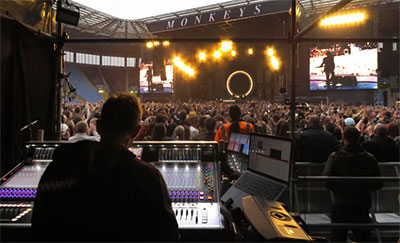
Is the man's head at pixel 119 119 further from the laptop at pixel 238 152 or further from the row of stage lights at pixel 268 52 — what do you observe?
the row of stage lights at pixel 268 52

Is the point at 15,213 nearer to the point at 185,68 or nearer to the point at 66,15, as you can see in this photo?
the point at 66,15

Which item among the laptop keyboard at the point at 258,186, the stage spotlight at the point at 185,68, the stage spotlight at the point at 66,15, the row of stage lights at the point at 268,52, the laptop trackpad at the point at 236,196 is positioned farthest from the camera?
the stage spotlight at the point at 185,68

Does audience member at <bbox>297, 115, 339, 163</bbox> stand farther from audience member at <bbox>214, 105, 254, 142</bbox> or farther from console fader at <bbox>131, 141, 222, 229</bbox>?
console fader at <bbox>131, 141, 222, 229</bbox>

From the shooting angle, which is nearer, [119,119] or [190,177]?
[119,119]

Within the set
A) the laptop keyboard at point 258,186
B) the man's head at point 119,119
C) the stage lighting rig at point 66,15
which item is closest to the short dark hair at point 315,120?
the laptop keyboard at point 258,186

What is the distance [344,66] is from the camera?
2009 cm

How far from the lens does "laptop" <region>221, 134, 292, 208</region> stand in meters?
1.81

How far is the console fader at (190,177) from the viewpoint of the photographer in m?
1.92

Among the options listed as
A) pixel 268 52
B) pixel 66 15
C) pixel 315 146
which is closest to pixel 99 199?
pixel 66 15

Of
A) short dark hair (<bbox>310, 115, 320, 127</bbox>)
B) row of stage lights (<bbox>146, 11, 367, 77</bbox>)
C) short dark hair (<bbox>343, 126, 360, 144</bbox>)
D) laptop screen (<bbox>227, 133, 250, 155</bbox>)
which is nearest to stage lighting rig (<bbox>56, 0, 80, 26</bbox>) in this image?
laptop screen (<bbox>227, 133, 250, 155</bbox>)

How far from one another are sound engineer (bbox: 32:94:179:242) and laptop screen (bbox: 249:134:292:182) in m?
0.85

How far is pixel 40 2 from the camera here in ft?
10.1

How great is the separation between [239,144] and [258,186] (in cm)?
59

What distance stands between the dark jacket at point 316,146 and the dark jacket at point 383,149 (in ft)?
1.50
